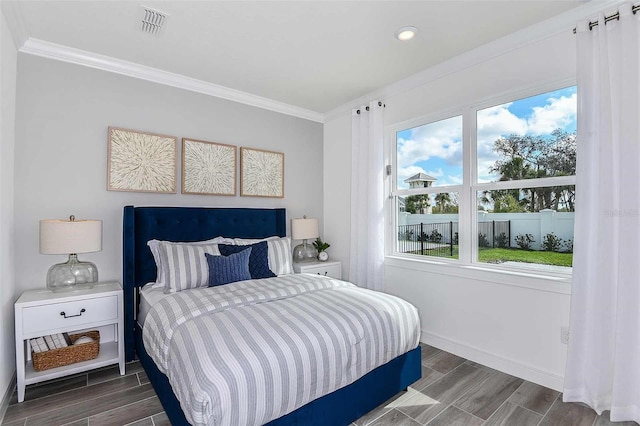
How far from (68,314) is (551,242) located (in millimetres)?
3710

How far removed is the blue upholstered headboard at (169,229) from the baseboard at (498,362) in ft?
6.79

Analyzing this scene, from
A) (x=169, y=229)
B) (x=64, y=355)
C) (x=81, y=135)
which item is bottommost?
(x=64, y=355)

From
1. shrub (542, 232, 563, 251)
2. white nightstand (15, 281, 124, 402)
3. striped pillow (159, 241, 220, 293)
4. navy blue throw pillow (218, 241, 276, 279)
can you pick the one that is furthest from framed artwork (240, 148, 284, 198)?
shrub (542, 232, 563, 251)

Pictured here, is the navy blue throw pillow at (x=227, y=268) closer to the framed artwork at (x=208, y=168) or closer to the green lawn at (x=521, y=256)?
the framed artwork at (x=208, y=168)

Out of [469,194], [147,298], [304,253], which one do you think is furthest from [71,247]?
[469,194]

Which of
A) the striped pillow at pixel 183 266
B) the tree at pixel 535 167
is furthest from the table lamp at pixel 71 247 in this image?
the tree at pixel 535 167

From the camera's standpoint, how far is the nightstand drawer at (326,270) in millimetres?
3713

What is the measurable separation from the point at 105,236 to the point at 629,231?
3.97 m

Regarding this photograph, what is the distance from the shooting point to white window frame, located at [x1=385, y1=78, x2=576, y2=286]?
8.02ft

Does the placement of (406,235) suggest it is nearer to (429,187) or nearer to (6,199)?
(429,187)

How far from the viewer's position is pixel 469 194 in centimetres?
296

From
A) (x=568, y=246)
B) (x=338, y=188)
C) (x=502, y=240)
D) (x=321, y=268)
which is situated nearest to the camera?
(x=568, y=246)

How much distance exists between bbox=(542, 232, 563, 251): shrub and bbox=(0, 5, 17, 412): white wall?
12.9 feet

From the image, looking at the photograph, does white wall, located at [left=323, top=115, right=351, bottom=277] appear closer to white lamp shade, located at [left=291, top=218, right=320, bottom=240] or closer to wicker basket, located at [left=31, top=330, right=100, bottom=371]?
white lamp shade, located at [left=291, top=218, right=320, bottom=240]
